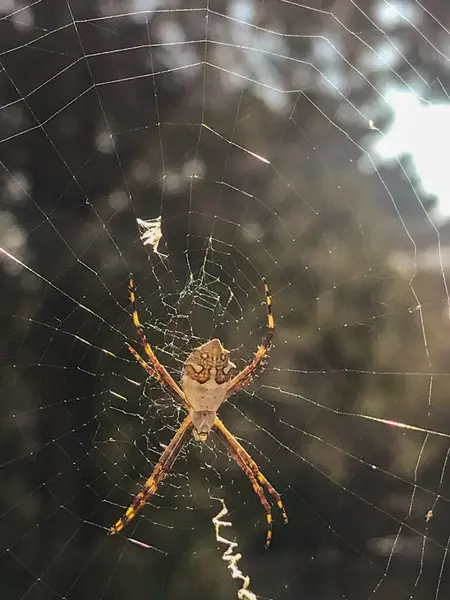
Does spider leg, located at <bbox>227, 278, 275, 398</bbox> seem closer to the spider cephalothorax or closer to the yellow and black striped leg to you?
the spider cephalothorax

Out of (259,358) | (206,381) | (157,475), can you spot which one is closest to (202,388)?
(206,381)

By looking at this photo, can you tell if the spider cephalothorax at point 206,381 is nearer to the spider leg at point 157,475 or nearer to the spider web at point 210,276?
the spider leg at point 157,475

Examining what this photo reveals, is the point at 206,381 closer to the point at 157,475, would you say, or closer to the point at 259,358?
the point at 259,358

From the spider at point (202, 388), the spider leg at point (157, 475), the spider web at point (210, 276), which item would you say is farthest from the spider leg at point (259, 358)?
the spider web at point (210, 276)

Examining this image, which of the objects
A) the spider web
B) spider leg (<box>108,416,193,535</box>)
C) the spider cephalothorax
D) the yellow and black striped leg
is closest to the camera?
the spider cephalothorax

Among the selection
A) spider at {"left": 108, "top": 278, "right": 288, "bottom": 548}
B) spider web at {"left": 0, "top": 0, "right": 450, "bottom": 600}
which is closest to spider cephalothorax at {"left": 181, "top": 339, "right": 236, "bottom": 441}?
spider at {"left": 108, "top": 278, "right": 288, "bottom": 548}

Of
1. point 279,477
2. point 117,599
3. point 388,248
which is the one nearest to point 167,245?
point 388,248
